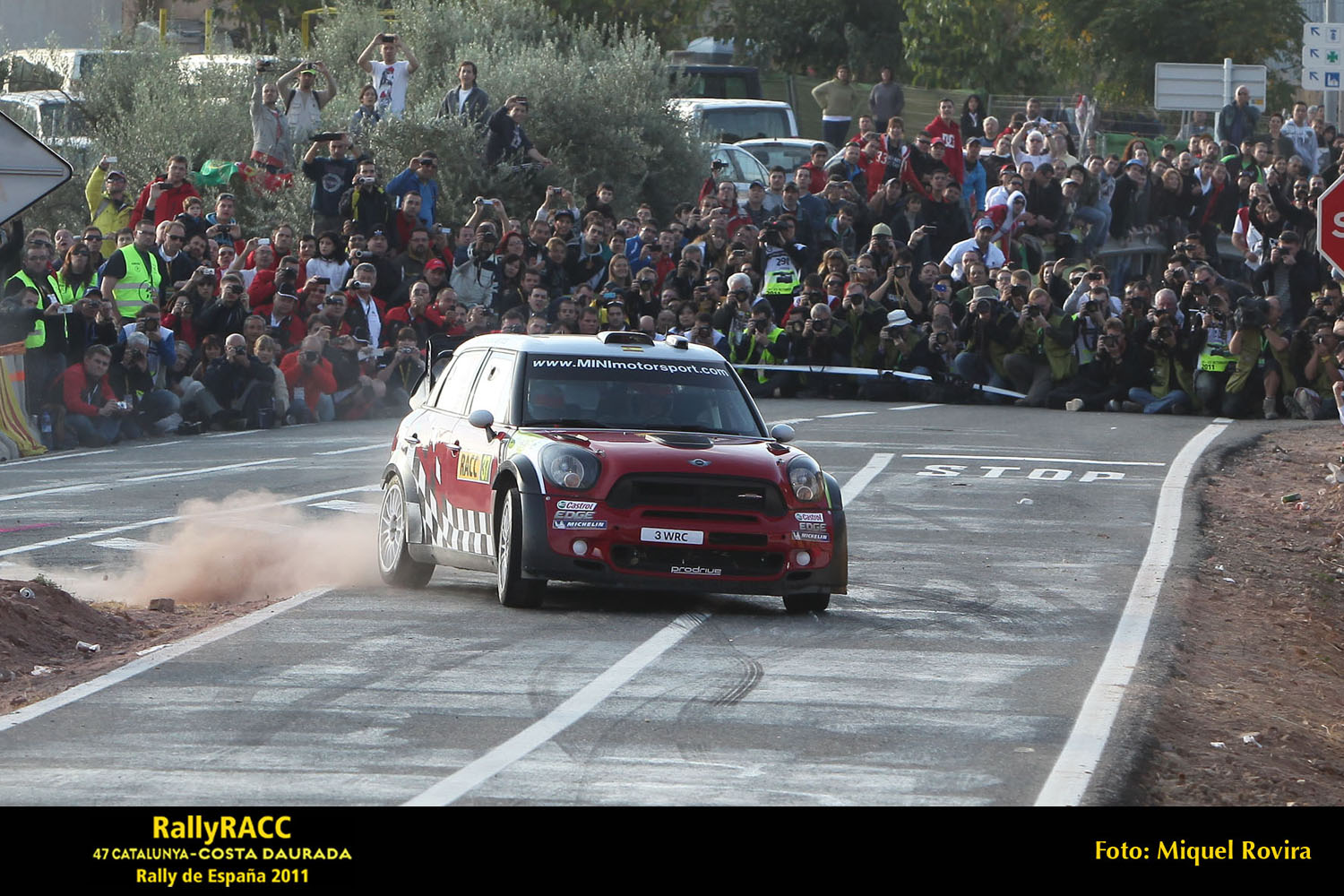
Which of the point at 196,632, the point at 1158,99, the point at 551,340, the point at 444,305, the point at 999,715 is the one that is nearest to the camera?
the point at 999,715

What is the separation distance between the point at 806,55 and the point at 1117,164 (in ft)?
99.6

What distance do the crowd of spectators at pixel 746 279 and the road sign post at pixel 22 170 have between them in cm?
1247

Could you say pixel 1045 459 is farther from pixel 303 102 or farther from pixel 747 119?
pixel 747 119

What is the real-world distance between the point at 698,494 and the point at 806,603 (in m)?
1.06

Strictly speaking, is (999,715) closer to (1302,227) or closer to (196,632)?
(196,632)

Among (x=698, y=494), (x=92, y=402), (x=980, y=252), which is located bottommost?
(x=92, y=402)

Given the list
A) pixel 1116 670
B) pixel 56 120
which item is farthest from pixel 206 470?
A: pixel 56 120

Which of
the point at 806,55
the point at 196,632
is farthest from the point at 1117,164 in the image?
the point at 806,55

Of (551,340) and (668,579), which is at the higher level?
(551,340)

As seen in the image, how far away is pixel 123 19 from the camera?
62188 millimetres

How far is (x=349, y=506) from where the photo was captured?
60.6 feet

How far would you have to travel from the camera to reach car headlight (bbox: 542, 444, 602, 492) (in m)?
12.4

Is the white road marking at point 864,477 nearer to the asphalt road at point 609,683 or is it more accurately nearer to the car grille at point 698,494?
the asphalt road at point 609,683
